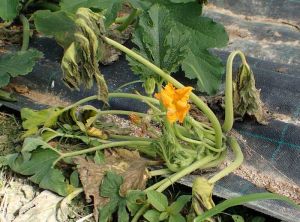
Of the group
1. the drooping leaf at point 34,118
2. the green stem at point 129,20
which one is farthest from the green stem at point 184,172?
the green stem at point 129,20

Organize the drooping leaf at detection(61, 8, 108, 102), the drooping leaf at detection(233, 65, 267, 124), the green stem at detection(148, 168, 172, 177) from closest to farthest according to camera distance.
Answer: the drooping leaf at detection(61, 8, 108, 102)
the green stem at detection(148, 168, 172, 177)
the drooping leaf at detection(233, 65, 267, 124)

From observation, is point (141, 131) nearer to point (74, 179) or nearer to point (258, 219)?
point (74, 179)

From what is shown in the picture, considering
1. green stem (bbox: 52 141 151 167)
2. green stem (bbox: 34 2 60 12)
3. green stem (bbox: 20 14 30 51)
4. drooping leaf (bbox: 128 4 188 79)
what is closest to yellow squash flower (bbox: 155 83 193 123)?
drooping leaf (bbox: 128 4 188 79)

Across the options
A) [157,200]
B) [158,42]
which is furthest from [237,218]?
[158,42]

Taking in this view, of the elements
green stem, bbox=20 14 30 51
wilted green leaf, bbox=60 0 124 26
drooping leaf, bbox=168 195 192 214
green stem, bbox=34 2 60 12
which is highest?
wilted green leaf, bbox=60 0 124 26

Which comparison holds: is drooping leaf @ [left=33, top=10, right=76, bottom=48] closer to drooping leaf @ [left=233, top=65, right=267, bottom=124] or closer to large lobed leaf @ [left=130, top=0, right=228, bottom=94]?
large lobed leaf @ [left=130, top=0, right=228, bottom=94]

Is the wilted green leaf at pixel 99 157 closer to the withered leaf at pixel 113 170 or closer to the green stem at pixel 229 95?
the withered leaf at pixel 113 170
